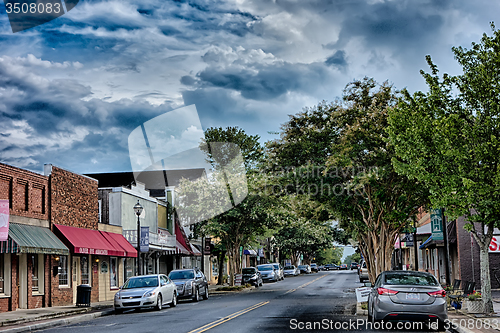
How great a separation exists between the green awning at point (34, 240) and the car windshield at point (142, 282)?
359 cm

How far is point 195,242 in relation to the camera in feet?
170

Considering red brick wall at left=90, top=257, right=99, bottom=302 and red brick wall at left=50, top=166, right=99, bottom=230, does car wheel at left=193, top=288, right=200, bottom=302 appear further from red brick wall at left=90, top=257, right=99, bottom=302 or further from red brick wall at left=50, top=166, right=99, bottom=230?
red brick wall at left=50, top=166, right=99, bottom=230

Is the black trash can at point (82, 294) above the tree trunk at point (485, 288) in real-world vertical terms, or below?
below

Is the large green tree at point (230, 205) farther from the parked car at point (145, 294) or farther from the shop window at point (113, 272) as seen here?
the parked car at point (145, 294)

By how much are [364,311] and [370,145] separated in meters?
6.93

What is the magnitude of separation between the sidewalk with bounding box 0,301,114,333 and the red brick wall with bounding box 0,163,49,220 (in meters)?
4.29

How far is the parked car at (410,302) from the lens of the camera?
1338 cm

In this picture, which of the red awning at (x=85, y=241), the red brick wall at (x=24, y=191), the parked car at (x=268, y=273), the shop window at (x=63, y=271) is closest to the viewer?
the red brick wall at (x=24, y=191)

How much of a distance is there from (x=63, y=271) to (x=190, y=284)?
6.20 meters

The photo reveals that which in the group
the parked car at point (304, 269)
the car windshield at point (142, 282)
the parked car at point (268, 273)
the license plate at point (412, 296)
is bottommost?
the parked car at point (304, 269)

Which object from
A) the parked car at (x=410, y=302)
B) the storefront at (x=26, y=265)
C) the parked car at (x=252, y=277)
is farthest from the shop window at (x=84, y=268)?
the parked car at (x=410, y=302)

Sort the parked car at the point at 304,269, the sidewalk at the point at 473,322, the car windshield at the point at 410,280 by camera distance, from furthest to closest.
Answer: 1. the parked car at the point at 304,269
2. the car windshield at the point at 410,280
3. the sidewalk at the point at 473,322

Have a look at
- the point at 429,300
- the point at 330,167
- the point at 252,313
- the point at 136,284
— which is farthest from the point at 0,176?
the point at 429,300

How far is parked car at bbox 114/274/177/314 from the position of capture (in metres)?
22.2
